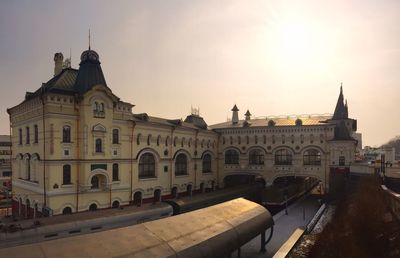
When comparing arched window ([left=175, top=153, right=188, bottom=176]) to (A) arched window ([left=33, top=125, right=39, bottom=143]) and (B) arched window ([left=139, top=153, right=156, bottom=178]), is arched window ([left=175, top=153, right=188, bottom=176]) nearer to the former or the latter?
(B) arched window ([left=139, top=153, right=156, bottom=178])

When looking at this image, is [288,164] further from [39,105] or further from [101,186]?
[39,105]

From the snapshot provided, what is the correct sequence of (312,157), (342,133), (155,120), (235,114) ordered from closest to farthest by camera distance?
(155,120)
(342,133)
(312,157)
(235,114)

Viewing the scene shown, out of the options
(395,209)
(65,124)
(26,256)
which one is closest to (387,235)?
(395,209)

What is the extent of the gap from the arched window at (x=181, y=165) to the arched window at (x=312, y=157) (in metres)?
17.2

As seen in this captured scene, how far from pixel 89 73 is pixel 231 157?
26.4 metres

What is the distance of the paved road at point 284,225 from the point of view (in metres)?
23.1

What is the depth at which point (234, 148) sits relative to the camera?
48844 mm

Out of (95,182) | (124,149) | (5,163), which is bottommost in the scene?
(5,163)

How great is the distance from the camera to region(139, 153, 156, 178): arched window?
119 feet

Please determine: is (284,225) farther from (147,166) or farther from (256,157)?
(256,157)

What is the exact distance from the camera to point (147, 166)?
36969 millimetres

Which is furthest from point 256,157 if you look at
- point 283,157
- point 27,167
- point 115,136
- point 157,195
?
point 27,167

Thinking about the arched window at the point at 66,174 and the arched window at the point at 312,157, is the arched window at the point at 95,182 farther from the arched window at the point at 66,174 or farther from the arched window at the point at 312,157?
the arched window at the point at 312,157

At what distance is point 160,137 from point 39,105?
46.9ft
